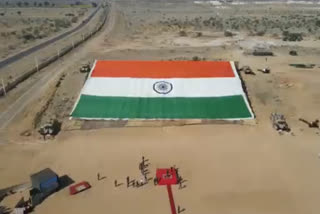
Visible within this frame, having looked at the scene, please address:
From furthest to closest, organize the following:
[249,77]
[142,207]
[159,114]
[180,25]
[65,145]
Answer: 1. [180,25]
2. [249,77]
3. [159,114]
4. [65,145]
5. [142,207]

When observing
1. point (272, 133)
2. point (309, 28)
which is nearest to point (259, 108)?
point (272, 133)

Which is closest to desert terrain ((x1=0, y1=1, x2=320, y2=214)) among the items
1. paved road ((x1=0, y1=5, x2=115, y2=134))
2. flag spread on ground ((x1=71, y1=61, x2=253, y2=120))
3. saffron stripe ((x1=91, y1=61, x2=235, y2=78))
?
paved road ((x1=0, y1=5, x2=115, y2=134))

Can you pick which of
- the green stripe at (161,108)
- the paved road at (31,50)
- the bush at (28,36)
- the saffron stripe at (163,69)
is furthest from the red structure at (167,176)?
the bush at (28,36)

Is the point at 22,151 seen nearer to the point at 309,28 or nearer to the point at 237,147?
the point at 237,147

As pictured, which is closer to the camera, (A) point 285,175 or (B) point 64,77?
(A) point 285,175

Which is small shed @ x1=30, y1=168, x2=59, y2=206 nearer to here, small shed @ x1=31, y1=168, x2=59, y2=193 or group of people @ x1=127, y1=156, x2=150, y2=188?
Result: small shed @ x1=31, y1=168, x2=59, y2=193

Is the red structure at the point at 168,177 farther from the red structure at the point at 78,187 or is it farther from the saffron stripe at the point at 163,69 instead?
the saffron stripe at the point at 163,69

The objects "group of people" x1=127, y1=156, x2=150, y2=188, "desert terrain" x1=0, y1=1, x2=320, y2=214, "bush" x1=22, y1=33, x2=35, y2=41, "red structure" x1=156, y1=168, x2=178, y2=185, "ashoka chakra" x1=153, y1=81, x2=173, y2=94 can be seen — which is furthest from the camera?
"bush" x1=22, y1=33, x2=35, y2=41
